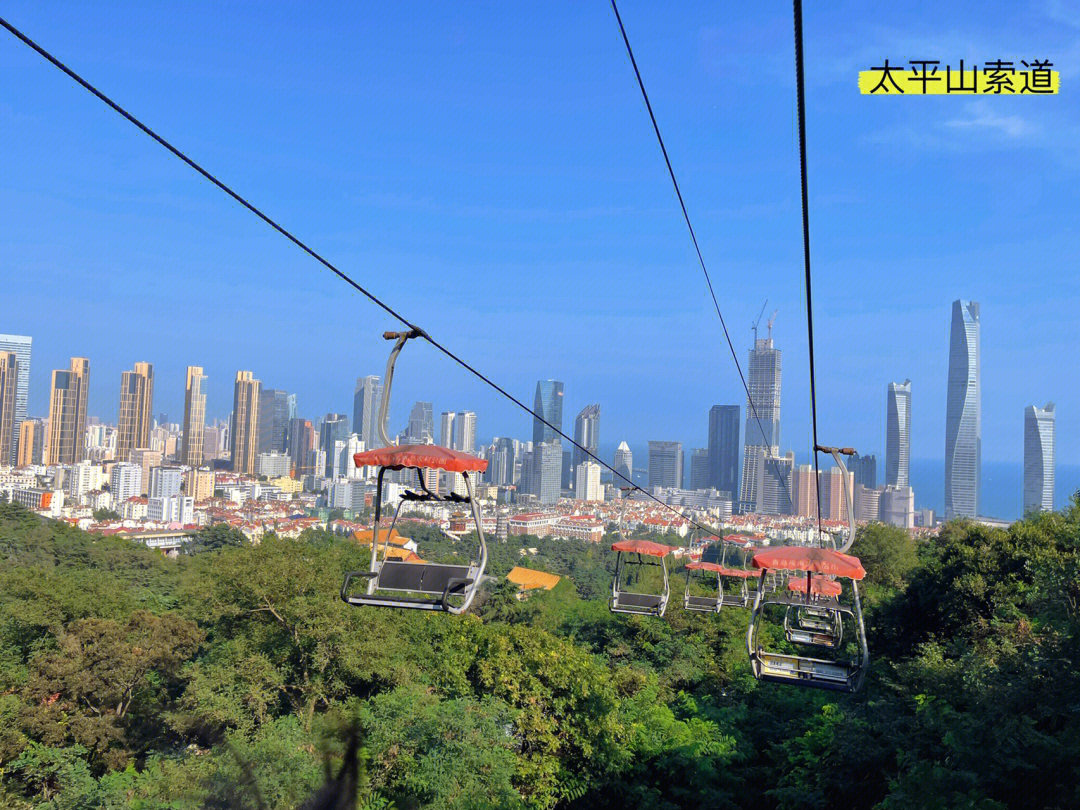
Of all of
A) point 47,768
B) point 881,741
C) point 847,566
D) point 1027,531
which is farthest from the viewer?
point 1027,531

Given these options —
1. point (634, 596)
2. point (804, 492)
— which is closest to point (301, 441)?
point (804, 492)

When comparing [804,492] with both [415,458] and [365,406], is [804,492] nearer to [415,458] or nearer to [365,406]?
[365,406]

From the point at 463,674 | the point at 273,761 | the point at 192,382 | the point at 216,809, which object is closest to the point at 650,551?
the point at 273,761

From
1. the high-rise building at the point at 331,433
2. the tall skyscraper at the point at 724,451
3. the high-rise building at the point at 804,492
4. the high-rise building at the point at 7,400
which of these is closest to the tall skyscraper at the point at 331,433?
the high-rise building at the point at 331,433

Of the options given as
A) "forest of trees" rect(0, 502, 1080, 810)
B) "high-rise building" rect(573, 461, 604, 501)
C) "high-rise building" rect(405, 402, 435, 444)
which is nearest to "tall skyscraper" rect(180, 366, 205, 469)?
"high-rise building" rect(405, 402, 435, 444)

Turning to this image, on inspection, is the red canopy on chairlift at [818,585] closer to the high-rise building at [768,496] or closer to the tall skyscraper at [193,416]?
the tall skyscraper at [193,416]

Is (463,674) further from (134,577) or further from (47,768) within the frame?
(134,577)
